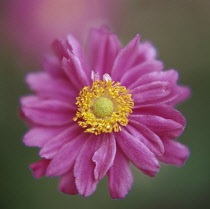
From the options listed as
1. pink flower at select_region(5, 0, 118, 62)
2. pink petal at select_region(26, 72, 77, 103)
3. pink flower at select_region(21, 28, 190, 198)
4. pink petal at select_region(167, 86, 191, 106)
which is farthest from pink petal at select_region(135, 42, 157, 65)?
pink flower at select_region(5, 0, 118, 62)

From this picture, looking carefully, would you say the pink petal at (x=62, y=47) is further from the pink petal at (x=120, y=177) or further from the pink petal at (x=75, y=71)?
the pink petal at (x=120, y=177)

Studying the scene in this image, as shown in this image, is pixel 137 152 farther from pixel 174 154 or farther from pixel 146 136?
pixel 174 154

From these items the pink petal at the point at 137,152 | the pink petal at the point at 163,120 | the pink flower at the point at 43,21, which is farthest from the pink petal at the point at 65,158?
the pink flower at the point at 43,21

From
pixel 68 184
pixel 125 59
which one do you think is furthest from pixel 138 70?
pixel 68 184

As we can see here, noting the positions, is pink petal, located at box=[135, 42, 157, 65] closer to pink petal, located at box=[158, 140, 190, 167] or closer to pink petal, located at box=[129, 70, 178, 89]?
pink petal, located at box=[129, 70, 178, 89]

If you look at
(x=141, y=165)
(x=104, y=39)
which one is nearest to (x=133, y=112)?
(x=141, y=165)

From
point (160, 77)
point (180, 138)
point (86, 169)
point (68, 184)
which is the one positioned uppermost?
point (160, 77)

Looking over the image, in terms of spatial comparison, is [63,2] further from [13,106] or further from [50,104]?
[50,104]
